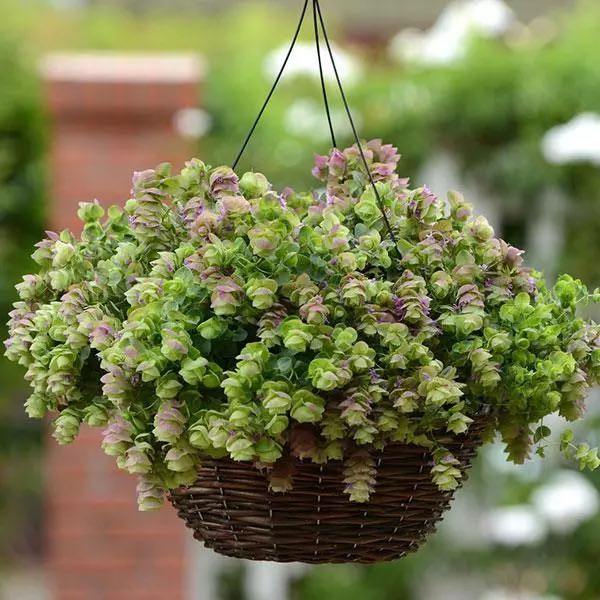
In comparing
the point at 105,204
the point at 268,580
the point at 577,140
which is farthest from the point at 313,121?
the point at 268,580

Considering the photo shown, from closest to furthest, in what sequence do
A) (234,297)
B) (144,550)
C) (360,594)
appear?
1. (234,297)
2. (144,550)
3. (360,594)

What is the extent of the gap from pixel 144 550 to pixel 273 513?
2655 millimetres

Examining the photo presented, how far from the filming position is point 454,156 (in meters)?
4.75

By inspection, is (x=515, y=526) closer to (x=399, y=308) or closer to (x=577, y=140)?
(x=577, y=140)

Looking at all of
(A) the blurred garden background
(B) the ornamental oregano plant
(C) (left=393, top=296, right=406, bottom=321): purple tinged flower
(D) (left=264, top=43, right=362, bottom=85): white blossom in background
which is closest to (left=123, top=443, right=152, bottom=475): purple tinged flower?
(B) the ornamental oregano plant

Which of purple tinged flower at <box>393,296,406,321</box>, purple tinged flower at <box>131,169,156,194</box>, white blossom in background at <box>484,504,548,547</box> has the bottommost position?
purple tinged flower at <box>393,296,406,321</box>

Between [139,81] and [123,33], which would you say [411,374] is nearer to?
[139,81]

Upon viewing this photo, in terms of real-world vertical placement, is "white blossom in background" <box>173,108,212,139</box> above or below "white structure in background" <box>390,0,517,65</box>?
below

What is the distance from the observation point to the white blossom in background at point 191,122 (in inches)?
175

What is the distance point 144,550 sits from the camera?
4.34 meters

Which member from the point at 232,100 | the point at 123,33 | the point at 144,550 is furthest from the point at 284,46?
the point at 144,550

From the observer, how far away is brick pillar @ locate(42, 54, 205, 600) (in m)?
4.34

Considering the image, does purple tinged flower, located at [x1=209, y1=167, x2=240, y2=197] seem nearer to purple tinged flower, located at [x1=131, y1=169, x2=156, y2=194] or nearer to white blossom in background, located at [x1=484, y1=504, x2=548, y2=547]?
purple tinged flower, located at [x1=131, y1=169, x2=156, y2=194]

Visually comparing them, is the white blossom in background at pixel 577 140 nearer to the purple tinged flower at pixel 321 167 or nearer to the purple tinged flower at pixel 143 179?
the purple tinged flower at pixel 321 167
